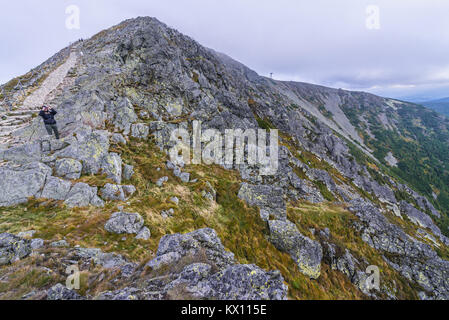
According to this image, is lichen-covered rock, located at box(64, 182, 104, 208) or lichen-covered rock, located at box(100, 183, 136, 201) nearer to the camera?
A: lichen-covered rock, located at box(64, 182, 104, 208)

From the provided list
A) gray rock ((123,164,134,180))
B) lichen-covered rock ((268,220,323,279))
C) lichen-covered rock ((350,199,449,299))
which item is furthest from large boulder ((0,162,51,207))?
lichen-covered rock ((350,199,449,299))

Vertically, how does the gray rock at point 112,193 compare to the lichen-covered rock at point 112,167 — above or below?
below

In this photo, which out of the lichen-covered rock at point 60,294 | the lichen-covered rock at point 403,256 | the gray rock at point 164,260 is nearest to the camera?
the lichen-covered rock at point 60,294

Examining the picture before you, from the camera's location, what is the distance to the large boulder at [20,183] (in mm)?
11172

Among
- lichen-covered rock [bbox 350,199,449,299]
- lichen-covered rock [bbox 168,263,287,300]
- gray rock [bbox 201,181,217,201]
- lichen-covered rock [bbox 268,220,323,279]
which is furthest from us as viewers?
lichen-covered rock [bbox 350,199,449,299]

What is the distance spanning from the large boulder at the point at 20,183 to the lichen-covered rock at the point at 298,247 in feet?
60.1

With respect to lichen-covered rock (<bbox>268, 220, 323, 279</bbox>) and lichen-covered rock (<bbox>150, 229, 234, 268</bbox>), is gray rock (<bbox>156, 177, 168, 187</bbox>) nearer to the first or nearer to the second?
lichen-covered rock (<bbox>150, 229, 234, 268</bbox>)

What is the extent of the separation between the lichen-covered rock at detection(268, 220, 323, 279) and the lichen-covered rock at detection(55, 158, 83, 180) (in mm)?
17050

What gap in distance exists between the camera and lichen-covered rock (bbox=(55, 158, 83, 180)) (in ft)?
44.0

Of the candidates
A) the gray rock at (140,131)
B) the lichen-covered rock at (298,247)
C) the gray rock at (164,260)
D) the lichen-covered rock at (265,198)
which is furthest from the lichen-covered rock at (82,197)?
the lichen-covered rock at (298,247)

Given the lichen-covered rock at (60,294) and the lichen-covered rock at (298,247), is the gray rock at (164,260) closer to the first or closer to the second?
the lichen-covered rock at (60,294)

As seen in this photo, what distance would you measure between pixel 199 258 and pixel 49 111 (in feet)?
60.2
